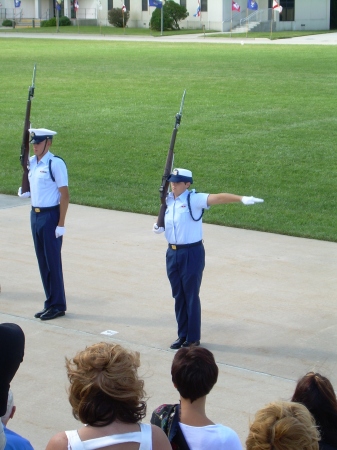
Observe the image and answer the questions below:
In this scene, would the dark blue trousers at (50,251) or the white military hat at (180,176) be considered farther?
the dark blue trousers at (50,251)

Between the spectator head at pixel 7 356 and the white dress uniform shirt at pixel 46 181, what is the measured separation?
4831 millimetres

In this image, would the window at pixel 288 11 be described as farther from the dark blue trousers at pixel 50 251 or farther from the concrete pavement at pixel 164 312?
the dark blue trousers at pixel 50 251

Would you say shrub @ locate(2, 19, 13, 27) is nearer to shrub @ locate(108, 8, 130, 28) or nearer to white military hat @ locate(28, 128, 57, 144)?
shrub @ locate(108, 8, 130, 28)

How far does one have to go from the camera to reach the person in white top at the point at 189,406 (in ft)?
13.2

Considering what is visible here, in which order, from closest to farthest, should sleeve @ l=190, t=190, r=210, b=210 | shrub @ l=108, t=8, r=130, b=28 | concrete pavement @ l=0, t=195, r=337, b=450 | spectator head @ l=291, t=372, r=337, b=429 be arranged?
spectator head @ l=291, t=372, r=337, b=429 < concrete pavement @ l=0, t=195, r=337, b=450 < sleeve @ l=190, t=190, r=210, b=210 < shrub @ l=108, t=8, r=130, b=28

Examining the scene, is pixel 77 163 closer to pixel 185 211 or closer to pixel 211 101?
pixel 211 101

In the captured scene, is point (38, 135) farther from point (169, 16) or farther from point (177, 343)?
point (169, 16)

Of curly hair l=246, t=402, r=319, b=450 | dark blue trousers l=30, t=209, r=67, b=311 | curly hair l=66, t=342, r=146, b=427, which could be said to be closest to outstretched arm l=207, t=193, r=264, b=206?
dark blue trousers l=30, t=209, r=67, b=311

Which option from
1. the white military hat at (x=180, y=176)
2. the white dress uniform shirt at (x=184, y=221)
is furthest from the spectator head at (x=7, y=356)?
the white military hat at (x=180, y=176)

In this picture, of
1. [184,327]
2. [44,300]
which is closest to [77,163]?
[44,300]

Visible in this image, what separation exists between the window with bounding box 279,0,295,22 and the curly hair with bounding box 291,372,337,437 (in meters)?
74.2

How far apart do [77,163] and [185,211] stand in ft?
33.8

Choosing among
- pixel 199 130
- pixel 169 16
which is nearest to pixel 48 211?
pixel 199 130

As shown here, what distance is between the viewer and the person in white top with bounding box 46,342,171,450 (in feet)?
11.4
